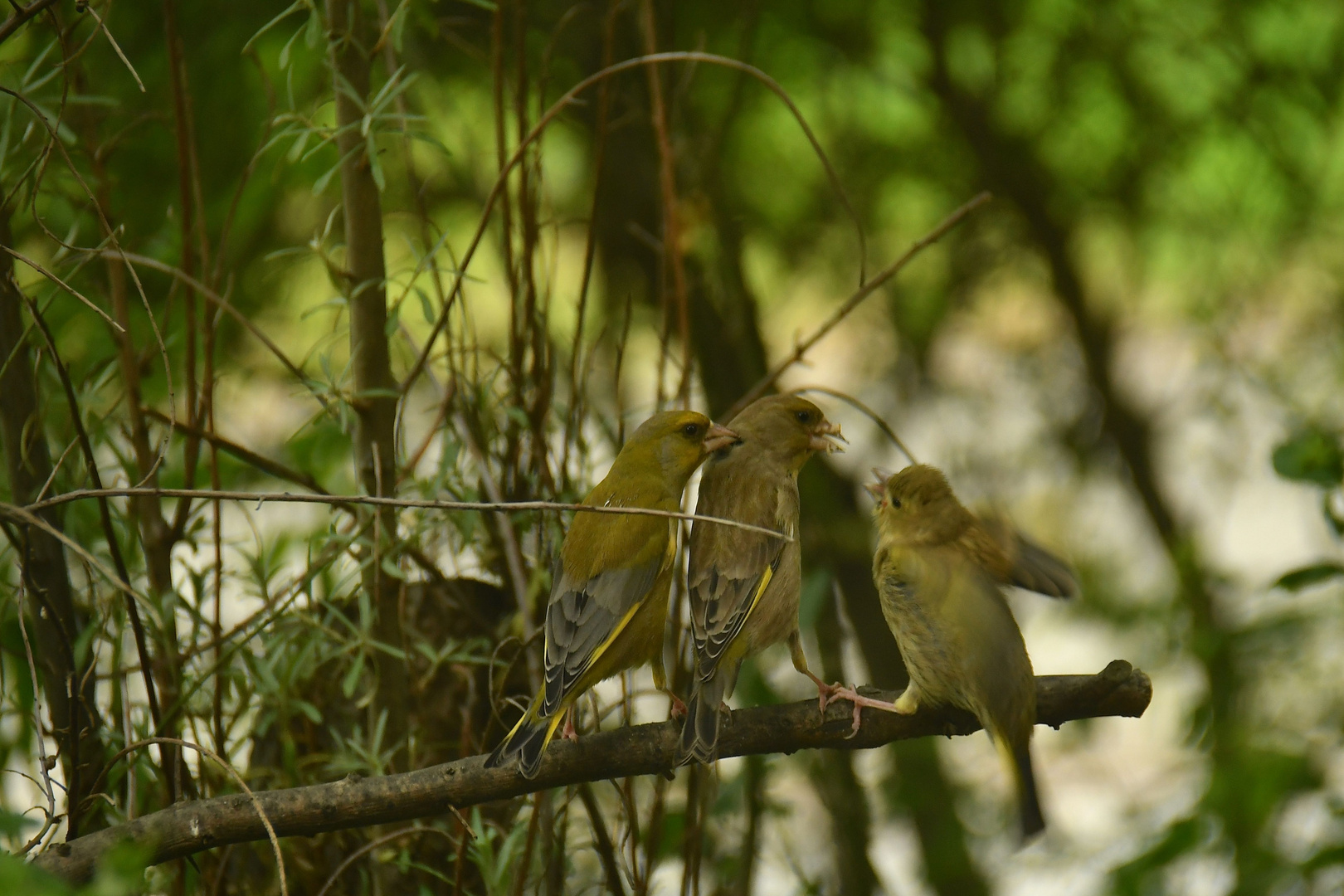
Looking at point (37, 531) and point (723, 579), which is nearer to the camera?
point (37, 531)

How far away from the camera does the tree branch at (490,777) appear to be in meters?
2.05

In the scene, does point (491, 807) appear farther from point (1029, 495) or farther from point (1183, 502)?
point (1183, 502)

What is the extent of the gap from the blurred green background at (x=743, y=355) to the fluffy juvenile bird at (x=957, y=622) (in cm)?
57

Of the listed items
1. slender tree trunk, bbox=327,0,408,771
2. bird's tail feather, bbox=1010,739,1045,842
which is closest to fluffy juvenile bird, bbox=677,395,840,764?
bird's tail feather, bbox=1010,739,1045,842

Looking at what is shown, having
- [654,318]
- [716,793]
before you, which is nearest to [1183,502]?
[654,318]

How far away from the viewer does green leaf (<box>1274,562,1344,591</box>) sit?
2.99 meters

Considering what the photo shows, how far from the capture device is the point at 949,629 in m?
2.73

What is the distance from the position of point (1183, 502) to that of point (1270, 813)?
12.8 ft

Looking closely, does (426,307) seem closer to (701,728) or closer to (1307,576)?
(701,728)

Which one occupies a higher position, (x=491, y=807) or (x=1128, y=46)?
(x=1128, y=46)

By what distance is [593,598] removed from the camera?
2.62m

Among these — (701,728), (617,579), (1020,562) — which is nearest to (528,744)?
(701,728)

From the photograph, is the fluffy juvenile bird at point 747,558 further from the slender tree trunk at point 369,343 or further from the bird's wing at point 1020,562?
the slender tree trunk at point 369,343

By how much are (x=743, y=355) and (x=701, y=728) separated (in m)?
2.17
